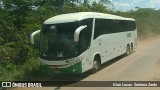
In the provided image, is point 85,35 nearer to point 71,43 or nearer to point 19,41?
point 71,43

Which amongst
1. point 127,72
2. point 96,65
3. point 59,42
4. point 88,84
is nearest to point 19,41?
point 59,42

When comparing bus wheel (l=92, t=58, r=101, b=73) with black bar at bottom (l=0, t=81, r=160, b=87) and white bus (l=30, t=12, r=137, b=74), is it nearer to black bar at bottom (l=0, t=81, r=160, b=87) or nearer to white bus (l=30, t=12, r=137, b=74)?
white bus (l=30, t=12, r=137, b=74)

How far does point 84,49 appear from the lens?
14000 mm

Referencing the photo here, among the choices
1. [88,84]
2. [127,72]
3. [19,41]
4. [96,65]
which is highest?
[19,41]

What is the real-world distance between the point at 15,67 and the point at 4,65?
24.0 inches

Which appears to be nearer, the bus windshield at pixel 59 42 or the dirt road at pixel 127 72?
the bus windshield at pixel 59 42

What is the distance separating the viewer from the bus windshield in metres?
13.4

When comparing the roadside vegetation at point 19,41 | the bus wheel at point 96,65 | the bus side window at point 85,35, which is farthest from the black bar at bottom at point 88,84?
the bus wheel at point 96,65

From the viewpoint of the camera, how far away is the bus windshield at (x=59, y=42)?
1340 centimetres

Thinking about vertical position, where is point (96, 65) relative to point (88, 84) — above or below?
above

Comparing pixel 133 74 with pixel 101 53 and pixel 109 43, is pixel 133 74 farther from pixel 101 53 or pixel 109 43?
pixel 109 43

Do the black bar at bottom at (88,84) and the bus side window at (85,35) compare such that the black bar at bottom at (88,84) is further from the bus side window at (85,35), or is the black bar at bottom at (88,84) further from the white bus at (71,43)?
the bus side window at (85,35)

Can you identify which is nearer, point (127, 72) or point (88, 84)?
point (88, 84)

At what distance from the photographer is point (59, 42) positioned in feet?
44.4
